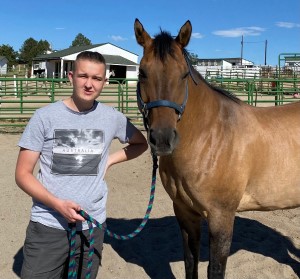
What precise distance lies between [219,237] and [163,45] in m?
1.33

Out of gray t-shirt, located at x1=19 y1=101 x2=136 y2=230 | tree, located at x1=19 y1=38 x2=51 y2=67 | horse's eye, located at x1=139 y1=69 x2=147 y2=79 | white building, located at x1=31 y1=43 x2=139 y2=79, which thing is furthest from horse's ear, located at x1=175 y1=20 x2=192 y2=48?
tree, located at x1=19 y1=38 x2=51 y2=67

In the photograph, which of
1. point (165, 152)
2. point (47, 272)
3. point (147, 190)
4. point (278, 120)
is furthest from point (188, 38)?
point (147, 190)

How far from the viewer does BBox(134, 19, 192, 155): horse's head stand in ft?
6.72

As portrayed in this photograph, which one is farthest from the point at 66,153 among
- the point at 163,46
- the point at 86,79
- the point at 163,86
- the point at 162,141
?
the point at 163,46

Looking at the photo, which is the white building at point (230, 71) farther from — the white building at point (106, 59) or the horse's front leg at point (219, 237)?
the horse's front leg at point (219, 237)

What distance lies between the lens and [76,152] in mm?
1914

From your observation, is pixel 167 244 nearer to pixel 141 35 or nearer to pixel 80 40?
pixel 141 35

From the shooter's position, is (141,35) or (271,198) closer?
(141,35)

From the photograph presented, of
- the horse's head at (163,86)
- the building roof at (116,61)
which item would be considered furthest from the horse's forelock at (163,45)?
the building roof at (116,61)

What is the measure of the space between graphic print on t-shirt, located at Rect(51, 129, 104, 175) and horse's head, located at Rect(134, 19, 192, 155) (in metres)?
0.32

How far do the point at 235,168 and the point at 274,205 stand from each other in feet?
1.77

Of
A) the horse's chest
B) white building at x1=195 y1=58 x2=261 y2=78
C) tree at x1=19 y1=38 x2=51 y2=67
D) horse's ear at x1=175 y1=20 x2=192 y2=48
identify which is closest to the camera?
horse's ear at x1=175 y1=20 x2=192 y2=48

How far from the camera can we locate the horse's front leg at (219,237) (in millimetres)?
2500

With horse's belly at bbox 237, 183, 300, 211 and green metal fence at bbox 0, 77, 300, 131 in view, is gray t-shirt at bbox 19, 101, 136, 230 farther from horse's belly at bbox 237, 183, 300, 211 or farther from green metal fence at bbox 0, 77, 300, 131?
green metal fence at bbox 0, 77, 300, 131
